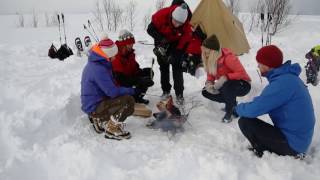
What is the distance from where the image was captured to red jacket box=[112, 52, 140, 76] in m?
4.65

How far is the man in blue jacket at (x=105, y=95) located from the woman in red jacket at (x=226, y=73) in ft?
3.73

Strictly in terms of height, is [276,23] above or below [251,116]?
below

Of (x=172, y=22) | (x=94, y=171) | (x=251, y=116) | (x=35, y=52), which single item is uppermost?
(x=172, y=22)

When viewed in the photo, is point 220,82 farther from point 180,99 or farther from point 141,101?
point 141,101

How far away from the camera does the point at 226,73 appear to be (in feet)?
→ 14.1

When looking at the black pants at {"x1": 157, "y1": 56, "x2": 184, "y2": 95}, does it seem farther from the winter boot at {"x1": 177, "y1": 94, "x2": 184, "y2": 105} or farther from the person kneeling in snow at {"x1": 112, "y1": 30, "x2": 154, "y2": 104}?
the person kneeling in snow at {"x1": 112, "y1": 30, "x2": 154, "y2": 104}

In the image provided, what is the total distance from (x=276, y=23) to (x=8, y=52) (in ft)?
34.9

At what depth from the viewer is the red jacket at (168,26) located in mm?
4660

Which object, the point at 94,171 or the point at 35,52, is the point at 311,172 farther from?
the point at 35,52

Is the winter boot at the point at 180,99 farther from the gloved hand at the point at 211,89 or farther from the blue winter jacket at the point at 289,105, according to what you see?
the blue winter jacket at the point at 289,105

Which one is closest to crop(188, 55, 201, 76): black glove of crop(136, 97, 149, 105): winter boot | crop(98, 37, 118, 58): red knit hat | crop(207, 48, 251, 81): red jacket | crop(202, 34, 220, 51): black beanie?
crop(207, 48, 251, 81): red jacket

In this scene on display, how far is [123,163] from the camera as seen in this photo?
324 cm

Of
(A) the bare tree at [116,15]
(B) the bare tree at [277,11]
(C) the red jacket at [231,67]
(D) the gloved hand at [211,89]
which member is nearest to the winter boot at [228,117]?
(D) the gloved hand at [211,89]

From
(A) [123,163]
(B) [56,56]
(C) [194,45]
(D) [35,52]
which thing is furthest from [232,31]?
(D) [35,52]
